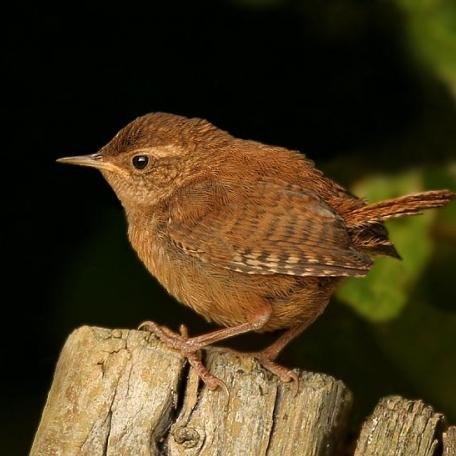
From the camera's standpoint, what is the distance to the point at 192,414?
301cm

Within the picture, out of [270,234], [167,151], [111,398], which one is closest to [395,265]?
[270,234]

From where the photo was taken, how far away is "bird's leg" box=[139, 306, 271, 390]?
3037 mm

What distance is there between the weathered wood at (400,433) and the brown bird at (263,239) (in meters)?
0.64

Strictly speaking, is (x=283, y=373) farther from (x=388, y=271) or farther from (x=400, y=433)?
(x=388, y=271)

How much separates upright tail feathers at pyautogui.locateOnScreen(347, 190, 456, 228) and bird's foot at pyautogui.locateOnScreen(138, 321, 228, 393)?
73 centimetres

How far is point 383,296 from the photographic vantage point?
4328 millimetres

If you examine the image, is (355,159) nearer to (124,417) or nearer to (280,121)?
(280,121)

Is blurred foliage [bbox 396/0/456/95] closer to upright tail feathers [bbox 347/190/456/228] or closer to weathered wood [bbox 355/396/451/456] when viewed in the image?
upright tail feathers [bbox 347/190/456/228]

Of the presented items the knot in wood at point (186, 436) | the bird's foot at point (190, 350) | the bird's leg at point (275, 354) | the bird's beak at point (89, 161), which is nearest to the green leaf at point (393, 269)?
the bird's leg at point (275, 354)

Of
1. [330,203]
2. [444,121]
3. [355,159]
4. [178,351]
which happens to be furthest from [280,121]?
[178,351]

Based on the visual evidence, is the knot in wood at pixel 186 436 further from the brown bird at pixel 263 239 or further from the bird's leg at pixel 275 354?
the brown bird at pixel 263 239

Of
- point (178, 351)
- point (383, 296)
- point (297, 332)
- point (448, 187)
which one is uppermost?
point (448, 187)

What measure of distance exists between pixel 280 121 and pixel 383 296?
963 millimetres

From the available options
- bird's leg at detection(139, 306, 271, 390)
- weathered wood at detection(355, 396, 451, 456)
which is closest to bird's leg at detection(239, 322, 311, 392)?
bird's leg at detection(139, 306, 271, 390)
